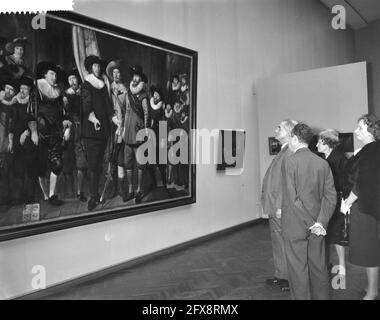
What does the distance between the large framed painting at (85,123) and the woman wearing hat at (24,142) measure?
0.01 m

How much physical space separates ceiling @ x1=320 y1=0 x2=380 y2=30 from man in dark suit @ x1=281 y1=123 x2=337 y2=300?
966cm

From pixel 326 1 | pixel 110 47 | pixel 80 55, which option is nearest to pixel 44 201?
pixel 80 55

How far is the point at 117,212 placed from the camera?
5047mm

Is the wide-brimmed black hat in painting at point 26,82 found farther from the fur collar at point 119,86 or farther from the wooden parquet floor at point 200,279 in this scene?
the wooden parquet floor at point 200,279

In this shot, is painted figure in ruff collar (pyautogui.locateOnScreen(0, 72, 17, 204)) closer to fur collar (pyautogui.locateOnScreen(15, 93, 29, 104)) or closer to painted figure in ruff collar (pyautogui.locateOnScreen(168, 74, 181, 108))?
fur collar (pyautogui.locateOnScreen(15, 93, 29, 104))

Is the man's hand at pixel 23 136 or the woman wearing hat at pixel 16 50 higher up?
the woman wearing hat at pixel 16 50

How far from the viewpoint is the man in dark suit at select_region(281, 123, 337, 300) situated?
3.23 meters

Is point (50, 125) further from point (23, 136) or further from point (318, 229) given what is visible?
point (318, 229)

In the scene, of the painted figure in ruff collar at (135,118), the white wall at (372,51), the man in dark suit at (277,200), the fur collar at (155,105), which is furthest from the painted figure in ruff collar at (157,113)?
the white wall at (372,51)

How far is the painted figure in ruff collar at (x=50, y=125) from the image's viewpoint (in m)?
4.12

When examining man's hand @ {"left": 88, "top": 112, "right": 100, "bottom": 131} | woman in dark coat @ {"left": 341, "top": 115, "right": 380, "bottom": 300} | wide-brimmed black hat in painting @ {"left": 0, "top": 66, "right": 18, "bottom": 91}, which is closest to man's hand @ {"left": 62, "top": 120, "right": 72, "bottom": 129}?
man's hand @ {"left": 88, "top": 112, "right": 100, "bottom": 131}

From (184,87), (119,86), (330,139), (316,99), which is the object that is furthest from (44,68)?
(316,99)

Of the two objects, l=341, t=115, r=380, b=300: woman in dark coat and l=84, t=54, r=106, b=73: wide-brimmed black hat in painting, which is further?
l=84, t=54, r=106, b=73: wide-brimmed black hat in painting
